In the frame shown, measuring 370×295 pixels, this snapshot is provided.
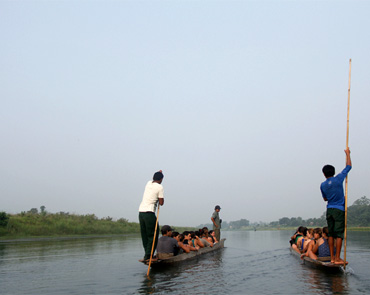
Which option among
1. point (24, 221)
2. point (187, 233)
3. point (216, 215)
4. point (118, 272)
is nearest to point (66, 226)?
point (24, 221)

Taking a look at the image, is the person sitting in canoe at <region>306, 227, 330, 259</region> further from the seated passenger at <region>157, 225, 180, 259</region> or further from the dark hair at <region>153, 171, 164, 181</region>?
the dark hair at <region>153, 171, 164, 181</region>

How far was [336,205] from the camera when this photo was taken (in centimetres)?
864

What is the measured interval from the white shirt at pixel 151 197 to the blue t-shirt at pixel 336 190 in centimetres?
431

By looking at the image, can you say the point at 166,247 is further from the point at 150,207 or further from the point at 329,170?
the point at 329,170

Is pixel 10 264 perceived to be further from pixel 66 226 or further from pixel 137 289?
pixel 66 226

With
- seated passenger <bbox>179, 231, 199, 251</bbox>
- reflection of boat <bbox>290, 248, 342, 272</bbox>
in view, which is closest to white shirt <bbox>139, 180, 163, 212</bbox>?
seated passenger <bbox>179, 231, 199, 251</bbox>

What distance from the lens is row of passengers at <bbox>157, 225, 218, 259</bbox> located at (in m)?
10.9

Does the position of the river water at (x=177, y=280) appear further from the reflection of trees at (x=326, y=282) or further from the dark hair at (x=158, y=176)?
the dark hair at (x=158, y=176)

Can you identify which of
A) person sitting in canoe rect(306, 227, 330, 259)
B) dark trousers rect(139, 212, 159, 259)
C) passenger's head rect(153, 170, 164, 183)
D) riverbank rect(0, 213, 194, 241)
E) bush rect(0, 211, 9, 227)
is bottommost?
riverbank rect(0, 213, 194, 241)

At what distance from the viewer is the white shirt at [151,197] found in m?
9.71

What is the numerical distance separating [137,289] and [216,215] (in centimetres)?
1437

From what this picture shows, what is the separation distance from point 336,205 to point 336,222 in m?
0.41

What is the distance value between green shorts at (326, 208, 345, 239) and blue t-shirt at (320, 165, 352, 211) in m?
0.12

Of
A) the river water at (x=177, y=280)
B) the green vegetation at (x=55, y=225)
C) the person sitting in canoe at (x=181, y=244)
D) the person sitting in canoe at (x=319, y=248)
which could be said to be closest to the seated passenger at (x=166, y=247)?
the river water at (x=177, y=280)
